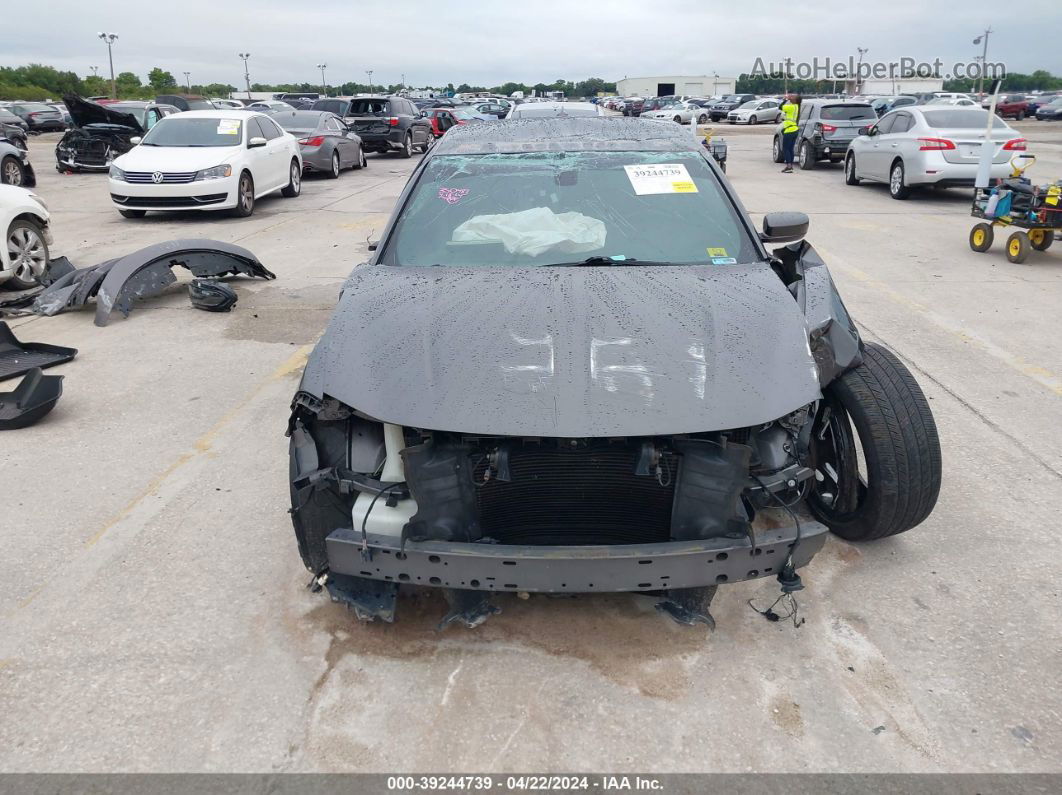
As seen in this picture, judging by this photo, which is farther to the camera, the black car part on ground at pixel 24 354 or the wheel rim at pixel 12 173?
the wheel rim at pixel 12 173

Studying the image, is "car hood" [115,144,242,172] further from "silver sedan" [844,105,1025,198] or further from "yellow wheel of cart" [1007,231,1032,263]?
"silver sedan" [844,105,1025,198]

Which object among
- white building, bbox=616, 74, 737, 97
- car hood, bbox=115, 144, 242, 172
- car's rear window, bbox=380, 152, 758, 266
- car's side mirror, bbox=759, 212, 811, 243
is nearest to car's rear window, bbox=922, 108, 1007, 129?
car hood, bbox=115, 144, 242, 172

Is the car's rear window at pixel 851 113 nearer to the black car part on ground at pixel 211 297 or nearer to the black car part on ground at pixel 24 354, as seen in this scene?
the black car part on ground at pixel 211 297

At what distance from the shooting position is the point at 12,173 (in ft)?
48.2

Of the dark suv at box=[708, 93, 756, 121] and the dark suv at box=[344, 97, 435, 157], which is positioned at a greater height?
the dark suv at box=[708, 93, 756, 121]

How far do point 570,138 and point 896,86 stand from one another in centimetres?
6961

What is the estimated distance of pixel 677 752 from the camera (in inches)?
98.0

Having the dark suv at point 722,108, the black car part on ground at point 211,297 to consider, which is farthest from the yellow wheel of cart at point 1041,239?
the dark suv at point 722,108

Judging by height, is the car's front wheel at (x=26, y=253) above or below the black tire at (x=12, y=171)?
below

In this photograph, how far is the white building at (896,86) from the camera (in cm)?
6275

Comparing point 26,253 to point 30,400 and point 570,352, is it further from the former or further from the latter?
point 570,352

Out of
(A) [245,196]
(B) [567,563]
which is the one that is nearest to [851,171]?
(A) [245,196]

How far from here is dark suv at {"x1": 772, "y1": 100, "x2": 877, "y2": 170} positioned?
778 inches

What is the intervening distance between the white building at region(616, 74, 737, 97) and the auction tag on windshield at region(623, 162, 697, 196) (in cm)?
9681
